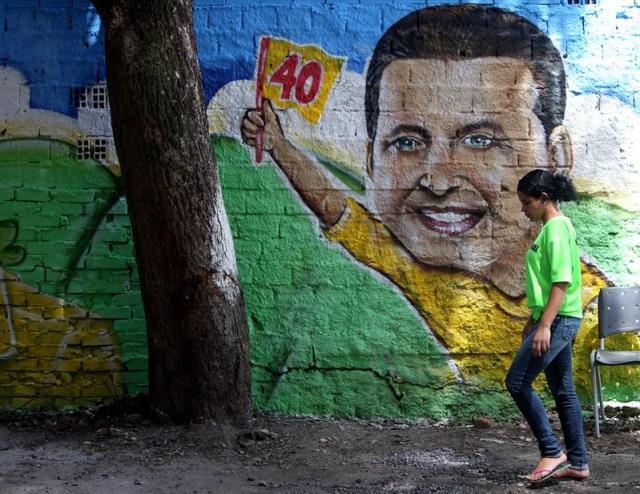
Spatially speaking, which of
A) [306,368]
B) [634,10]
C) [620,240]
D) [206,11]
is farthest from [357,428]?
[634,10]

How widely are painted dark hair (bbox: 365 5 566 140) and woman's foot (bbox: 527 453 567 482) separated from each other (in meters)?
2.26

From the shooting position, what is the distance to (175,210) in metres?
5.07

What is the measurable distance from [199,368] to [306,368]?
894 millimetres

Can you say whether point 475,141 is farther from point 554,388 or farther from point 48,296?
point 48,296

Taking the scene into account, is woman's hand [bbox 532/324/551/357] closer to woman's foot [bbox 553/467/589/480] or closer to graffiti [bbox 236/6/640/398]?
woman's foot [bbox 553/467/589/480]

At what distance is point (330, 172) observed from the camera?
5812 mm

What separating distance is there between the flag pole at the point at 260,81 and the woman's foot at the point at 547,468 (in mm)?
2644

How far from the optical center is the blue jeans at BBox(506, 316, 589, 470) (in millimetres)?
4449

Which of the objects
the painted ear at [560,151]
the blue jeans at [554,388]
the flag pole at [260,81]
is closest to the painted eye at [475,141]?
the painted ear at [560,151]

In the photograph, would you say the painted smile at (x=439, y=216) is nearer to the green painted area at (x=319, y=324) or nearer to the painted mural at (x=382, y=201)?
the painted mural at (x=382, y=201)

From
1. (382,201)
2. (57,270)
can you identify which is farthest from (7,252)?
(382,201)

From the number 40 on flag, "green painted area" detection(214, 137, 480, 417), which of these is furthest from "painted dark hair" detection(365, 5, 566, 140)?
"green painted area" detection(214, 137, 480, 417)

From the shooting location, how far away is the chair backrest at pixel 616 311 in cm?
560

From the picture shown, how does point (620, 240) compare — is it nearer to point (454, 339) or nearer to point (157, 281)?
point (454, 339)
